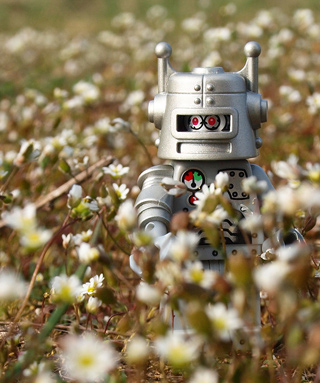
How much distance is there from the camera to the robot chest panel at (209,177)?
176 centimetres

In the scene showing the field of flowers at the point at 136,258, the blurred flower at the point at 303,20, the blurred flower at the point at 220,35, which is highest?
the field of flowers at the point at 136,258

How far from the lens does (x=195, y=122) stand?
1.76 m

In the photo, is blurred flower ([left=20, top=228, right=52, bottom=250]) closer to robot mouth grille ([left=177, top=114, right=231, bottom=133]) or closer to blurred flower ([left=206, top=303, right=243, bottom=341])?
blurred flower ([left=206, top=303, right=243, bottom=341])

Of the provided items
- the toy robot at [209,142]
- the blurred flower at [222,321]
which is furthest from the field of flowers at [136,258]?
the toy robot at [209,142]

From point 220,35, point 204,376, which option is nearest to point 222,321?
point 204,376

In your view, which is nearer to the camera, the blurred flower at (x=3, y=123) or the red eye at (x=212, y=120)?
the red eye at (x=212, y=120)

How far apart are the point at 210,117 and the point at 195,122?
4 cm

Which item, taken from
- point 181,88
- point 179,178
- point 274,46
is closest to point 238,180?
point 179,178

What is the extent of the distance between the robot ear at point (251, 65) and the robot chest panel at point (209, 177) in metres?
0.24

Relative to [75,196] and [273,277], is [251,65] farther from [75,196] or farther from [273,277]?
[273,277]

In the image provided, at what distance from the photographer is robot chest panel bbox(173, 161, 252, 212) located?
1765mm

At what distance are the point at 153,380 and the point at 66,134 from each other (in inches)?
46.8

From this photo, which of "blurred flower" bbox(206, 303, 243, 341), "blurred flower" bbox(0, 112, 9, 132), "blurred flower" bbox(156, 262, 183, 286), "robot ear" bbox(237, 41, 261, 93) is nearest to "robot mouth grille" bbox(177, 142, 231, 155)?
"robot ear" bbox(237, 41, 261, 93)

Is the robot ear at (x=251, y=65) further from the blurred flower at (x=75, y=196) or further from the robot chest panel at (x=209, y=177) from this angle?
the blurred flower at (x=75, y=196)
